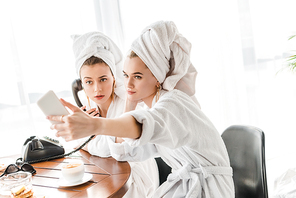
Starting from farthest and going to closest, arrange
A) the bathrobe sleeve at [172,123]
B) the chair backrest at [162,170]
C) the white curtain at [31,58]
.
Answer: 1. the white curtain at [31,58]
2. the chair backrest at [162,170]
3. the bathrobe sleeve at [172,123]

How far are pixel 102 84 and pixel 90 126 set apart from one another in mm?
1072

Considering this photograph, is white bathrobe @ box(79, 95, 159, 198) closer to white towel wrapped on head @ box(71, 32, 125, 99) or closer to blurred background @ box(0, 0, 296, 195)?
white towel wrapped on head @ box(71, 32, 125, 99)

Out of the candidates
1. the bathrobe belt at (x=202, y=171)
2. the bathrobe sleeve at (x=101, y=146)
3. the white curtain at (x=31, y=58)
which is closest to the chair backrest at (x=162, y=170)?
the bathrobe sleeve at (x=101, y=146)

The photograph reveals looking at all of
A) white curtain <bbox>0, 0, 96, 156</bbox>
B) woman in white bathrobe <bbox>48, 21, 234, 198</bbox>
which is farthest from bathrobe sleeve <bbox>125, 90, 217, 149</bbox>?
white curtain <bbox>0, 0, 96, 156</bbox>

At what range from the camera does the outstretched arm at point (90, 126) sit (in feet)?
3.02

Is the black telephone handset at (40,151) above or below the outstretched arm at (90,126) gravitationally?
below

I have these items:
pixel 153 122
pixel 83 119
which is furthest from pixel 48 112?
pixel 153 122

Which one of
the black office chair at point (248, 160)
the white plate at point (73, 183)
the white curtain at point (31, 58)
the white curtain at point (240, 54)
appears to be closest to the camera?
the white plate at point (73, 183)

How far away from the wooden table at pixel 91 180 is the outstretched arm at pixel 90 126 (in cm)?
38

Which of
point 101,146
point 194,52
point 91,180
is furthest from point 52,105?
point 194,52

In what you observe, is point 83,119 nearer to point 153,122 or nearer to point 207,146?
point 153,122

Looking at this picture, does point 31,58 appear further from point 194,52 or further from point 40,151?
point 194,52

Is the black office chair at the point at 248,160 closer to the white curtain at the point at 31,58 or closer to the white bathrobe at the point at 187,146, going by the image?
the white bathrobe at the point at 187,146

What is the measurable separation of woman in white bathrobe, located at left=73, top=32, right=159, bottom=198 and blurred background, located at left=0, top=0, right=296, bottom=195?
0.86 meters
